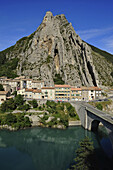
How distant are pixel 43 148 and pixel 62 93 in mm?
30420

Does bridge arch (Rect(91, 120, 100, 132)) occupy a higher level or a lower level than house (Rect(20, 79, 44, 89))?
lower

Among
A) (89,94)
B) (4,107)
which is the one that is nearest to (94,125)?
(89,94)

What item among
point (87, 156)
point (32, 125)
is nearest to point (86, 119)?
point (32, 125)

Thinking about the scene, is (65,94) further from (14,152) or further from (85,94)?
(14,152)

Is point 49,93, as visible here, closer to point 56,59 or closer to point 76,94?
point 76,94

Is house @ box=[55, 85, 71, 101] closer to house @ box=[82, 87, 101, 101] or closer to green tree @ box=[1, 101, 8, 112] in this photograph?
house @ box=[82, 87, 101, 101]

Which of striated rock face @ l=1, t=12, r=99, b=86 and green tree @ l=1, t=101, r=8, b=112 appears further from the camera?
striated rock face @ l=1, t=12, r=99, b=86

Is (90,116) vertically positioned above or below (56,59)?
below

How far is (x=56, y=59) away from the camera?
322ft

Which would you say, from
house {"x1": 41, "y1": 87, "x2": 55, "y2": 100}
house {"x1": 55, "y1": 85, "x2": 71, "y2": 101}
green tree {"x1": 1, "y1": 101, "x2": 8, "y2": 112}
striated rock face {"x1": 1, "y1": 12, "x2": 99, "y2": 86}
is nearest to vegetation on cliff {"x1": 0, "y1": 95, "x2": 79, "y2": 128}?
green tree {"x1": 1, "y1": 101, "x2": 8, "y2": 112}

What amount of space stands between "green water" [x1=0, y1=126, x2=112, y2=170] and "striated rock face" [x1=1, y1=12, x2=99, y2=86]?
149ft

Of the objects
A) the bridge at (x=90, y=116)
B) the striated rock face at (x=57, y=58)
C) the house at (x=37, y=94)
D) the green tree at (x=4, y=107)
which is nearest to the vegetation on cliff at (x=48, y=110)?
the green tree at (x=4, y=107)

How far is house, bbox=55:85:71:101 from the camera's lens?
6131 centimetres

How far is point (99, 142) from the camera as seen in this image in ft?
117
